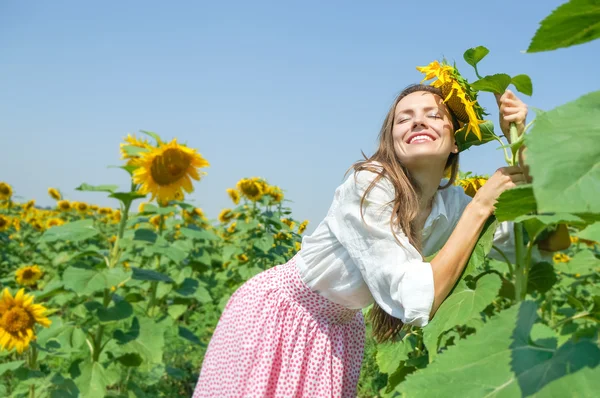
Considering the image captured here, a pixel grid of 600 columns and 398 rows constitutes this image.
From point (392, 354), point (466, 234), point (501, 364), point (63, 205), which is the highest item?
point (63, 205)

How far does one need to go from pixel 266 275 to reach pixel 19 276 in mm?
2896

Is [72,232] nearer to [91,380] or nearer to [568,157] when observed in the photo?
[91,380]

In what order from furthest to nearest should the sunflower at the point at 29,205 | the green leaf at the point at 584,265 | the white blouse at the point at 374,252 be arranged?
1. the sunflower at the point at 29,205
2. the green leaf at the point at 584,265
3. the white blouse at the point at 374,252

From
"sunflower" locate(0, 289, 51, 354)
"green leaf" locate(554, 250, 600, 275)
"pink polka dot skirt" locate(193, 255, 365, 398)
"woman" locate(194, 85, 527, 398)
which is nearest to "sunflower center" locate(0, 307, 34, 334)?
"sunflower" locate(0, 289, 51, 354)

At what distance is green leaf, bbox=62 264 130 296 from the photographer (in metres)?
2.23

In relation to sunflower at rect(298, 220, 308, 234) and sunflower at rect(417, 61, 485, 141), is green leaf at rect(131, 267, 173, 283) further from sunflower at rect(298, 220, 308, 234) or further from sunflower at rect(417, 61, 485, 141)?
sunflower at rect(417, 61, 485, 141)

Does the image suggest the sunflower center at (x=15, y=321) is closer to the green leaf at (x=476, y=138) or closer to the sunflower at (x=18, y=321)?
the sunflower at (x=18, y=321)

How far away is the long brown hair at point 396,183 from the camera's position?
154 cm

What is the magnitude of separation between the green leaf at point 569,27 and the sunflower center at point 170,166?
6.94 feet

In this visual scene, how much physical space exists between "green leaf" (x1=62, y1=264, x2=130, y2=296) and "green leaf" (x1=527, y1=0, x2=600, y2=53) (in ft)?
6.76

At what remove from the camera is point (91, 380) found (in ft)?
7.98

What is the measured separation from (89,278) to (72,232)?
232 millimetres

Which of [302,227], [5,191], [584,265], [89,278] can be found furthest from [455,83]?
[5,191]

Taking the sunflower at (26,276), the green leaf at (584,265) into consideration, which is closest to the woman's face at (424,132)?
the green leaf at (584,265)
